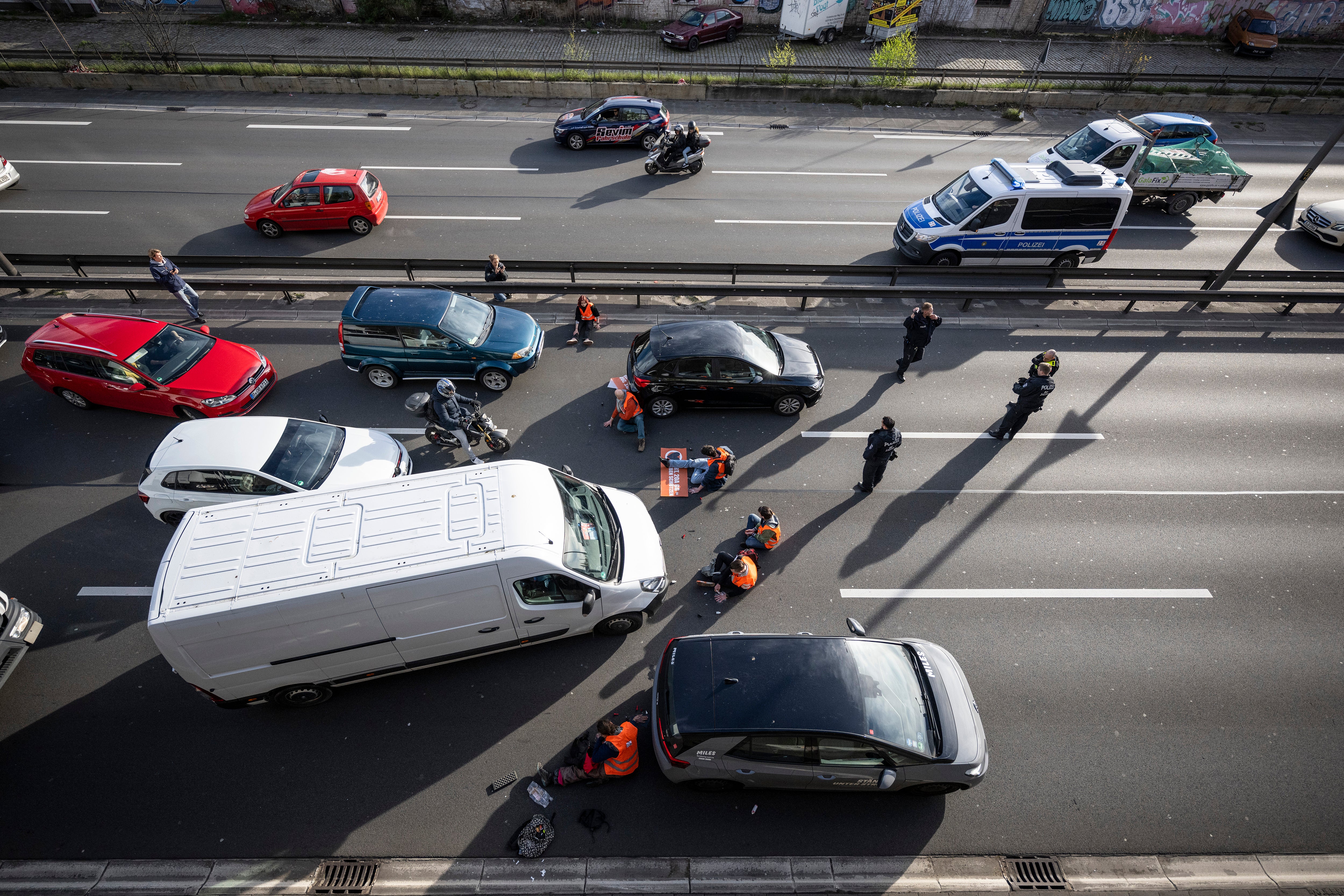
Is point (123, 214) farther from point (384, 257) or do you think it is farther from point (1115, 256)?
point (1115, 256)

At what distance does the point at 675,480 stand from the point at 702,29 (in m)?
27.3

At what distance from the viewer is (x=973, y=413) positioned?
12.3 meters

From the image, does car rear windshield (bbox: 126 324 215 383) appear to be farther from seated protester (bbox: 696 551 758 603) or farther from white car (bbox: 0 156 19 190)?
white car (bbox: 0 156 19 190)

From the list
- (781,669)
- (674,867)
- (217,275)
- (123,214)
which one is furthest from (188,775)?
(123,214)

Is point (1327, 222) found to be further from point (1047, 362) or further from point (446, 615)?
point (446, 615)

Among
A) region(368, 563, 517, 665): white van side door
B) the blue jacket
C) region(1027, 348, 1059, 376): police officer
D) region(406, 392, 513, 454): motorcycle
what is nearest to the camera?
region(368, 563, 517, 665): white van side door

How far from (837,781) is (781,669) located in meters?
1.36

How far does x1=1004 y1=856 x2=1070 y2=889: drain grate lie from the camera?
269 inches

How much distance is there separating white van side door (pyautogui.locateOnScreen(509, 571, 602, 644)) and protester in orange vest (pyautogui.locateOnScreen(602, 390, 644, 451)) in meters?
3.96

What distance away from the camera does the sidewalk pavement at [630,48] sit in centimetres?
2753

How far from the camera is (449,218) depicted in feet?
58.2

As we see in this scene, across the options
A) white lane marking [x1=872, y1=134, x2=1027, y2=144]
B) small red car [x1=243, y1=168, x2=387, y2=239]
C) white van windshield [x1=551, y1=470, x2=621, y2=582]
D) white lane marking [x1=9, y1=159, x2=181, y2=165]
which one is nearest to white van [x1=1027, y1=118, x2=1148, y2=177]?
white lane marking [x1=872, y1=134, x2=1027, y2=144]

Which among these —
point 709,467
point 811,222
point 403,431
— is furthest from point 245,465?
point 811,222

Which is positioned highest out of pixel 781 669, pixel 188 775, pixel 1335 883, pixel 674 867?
pixel 781 669
